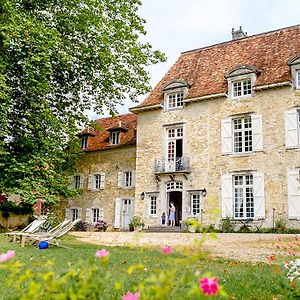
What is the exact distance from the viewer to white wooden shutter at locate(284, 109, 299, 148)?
1916cm

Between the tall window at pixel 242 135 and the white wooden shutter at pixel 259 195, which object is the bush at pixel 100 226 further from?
the white wooden shutter at pixel 259 195

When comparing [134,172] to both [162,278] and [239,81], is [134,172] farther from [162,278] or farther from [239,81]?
[162,278]

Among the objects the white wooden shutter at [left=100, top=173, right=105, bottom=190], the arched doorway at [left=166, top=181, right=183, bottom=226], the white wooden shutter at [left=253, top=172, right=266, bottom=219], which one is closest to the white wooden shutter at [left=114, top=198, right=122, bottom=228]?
the white wooden shutter at [left=100, top=173, right=105, bottom=190]

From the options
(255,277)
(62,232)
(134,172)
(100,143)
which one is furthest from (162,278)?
(100,143)

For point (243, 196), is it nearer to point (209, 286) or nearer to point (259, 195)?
point (259, 195)

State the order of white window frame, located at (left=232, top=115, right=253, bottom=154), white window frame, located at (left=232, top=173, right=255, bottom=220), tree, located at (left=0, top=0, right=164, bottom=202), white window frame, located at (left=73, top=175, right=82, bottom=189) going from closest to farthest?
tree, located at (left=0, top=0, right=164, bottom=202), white window frame, located at (left=232, top=173, right=255, bottom=220), white window frame, located at (left=232, top=115, right=253, bottom=154), white window frame, located at (left=73, top=175, right=82, bottom=189)

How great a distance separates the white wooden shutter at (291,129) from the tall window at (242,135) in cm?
183

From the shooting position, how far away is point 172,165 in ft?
72.5

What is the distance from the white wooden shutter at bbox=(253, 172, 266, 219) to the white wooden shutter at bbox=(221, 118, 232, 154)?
1924 millimetres

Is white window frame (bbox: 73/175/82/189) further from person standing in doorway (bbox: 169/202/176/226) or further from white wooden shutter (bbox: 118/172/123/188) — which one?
person standing in doorway (bbox: 169/202/176/226)

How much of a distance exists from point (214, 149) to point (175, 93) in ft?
13.0

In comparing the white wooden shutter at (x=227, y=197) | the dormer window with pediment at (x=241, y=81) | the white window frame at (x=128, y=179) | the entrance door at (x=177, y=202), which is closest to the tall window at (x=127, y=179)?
the white window frame at (x=128, y=179)

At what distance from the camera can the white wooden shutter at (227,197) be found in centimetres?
2008

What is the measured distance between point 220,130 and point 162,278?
65.1ft
